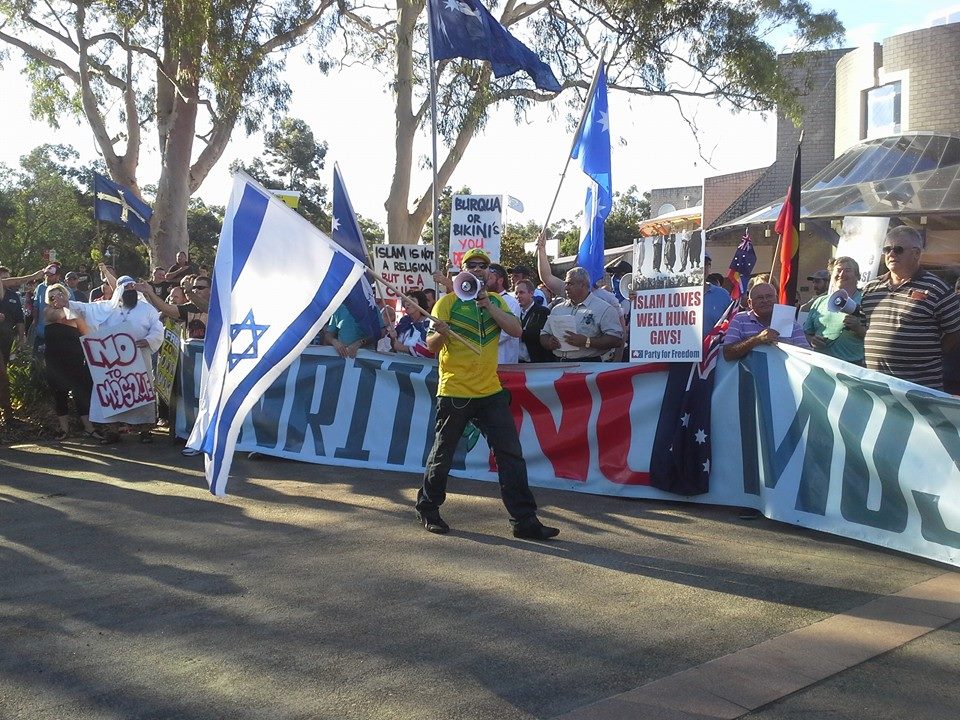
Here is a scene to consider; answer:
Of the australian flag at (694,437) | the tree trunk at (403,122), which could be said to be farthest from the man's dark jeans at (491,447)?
the tree trunk at (403,122)

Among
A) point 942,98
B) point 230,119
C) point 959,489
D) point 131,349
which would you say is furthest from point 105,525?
point 942,98

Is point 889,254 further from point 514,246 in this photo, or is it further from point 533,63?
point 514,246

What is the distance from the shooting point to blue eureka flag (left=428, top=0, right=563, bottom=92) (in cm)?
1080

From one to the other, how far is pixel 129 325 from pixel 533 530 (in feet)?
19.6

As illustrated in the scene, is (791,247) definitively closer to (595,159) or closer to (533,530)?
(595,159)

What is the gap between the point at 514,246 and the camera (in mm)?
35531

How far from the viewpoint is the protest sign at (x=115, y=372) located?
10578 millimetres

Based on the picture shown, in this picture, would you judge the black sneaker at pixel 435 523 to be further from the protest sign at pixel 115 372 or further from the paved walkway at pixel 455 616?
the protest sign at pixel 115 372

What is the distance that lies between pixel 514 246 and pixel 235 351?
30459mm

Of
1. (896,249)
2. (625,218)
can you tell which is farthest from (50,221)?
(896,249)

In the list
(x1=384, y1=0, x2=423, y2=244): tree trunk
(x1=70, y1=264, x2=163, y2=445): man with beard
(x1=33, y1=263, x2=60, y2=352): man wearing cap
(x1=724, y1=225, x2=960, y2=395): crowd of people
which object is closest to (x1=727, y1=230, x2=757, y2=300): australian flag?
(x1=724, y1=225, x2=960, y2=395): crowd of people

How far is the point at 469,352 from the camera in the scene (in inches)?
260

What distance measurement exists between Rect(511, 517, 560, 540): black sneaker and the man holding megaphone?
272 cm

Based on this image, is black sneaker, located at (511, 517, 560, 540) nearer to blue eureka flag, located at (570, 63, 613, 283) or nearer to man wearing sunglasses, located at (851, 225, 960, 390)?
man wearing sunglasses, located at (851, 225, 960, 390)
